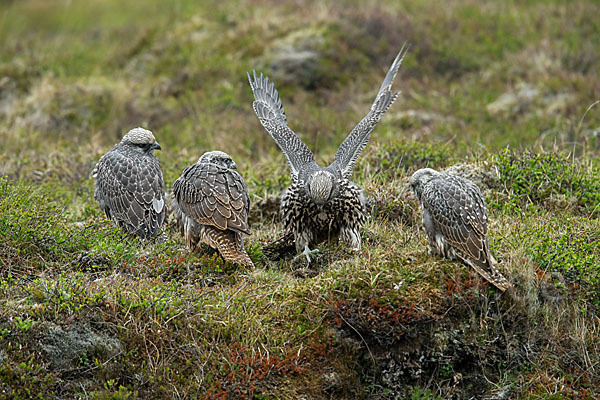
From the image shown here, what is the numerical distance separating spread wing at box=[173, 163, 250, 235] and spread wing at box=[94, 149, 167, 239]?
0.51 m

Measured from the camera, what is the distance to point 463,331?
250 inches

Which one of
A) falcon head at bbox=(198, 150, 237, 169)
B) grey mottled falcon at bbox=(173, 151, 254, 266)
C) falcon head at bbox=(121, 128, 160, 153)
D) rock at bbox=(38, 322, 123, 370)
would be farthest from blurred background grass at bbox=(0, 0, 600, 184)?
rock at bbox=(38, 322, 123, 370)

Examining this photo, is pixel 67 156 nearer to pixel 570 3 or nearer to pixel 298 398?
pixel 298 398

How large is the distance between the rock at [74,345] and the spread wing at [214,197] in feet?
6.30

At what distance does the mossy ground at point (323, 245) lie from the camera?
232 inches

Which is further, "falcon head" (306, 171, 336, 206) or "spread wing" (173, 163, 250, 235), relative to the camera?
"spread wing" (173, 163, 250, 235)

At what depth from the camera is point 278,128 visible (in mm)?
9180

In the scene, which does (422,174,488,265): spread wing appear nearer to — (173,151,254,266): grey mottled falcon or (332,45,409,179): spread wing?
(332,45,409,179): spread wing

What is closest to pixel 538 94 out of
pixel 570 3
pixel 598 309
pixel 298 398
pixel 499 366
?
pixel 570 3

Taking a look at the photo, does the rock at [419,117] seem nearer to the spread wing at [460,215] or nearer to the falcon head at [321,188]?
the falcon head at [321,188]

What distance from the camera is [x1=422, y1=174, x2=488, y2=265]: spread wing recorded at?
643cm

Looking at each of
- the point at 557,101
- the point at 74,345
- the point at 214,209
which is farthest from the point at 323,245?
the point at 557,101

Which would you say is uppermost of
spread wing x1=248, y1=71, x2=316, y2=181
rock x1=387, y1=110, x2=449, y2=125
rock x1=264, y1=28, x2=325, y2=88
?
spread wing x1=248, y1=71, x2=316, y2=181

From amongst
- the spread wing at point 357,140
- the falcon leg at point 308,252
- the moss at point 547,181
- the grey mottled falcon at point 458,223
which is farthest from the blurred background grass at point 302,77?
the grey mottled falcon at point 458,223
